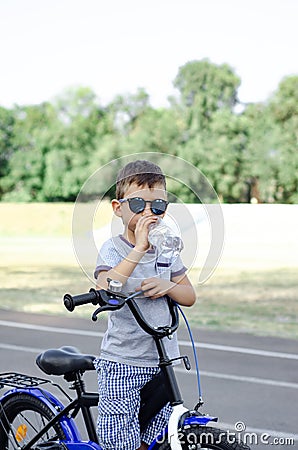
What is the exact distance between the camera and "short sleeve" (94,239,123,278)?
2.99 m

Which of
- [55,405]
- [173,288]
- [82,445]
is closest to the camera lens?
[173,288]

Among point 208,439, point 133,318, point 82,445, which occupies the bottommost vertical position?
point 82,445

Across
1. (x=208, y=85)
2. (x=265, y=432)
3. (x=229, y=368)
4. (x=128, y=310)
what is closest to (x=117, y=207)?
(x=128, y=310)

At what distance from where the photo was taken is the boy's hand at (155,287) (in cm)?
289

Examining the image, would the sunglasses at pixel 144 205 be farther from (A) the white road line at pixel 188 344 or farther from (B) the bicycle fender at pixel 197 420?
(A) the white road line at pixel 188 344

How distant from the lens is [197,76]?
58406mm

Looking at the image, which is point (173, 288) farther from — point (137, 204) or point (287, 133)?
point (287, 133)

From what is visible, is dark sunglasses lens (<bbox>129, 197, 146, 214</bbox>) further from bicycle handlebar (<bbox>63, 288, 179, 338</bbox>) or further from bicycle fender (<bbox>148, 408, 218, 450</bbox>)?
bicycle fender (<bbox>148, 408, 218, 450</bbox>)

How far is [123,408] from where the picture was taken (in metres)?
3.06

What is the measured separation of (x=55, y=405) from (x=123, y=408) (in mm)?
537

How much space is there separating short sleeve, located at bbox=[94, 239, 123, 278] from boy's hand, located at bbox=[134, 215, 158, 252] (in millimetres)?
208

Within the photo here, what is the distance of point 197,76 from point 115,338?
56.5 meters

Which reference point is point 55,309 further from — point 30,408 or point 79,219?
point 79,219

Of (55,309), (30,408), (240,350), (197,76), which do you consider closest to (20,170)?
(197,76)
